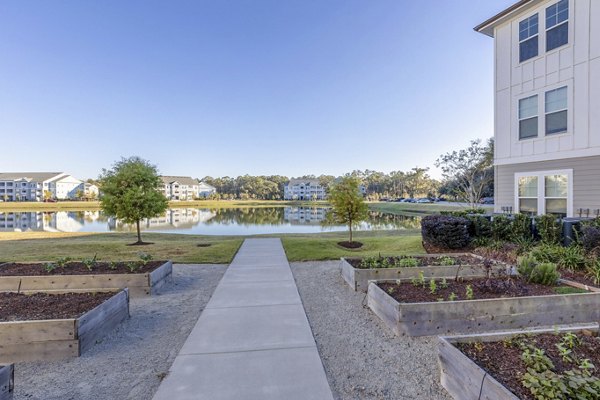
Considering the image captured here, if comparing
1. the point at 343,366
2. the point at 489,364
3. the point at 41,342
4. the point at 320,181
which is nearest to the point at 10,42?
the point at 41,342

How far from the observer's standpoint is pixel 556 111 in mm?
8961

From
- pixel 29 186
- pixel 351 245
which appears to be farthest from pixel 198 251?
pixel 29 186

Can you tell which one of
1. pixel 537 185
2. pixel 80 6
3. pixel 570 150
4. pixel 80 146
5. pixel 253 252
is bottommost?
pixel 253 252

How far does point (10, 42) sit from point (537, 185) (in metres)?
24.1

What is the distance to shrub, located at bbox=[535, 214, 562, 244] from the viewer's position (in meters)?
7.75

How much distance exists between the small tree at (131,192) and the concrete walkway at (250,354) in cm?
820

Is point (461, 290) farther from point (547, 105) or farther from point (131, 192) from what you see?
point (131, 192)

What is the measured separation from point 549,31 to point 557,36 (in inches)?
12.4

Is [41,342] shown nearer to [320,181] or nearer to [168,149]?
[168,149]

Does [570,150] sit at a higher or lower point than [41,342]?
higher

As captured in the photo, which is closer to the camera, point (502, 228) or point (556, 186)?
point (502, 228)

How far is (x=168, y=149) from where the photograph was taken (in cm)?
3591

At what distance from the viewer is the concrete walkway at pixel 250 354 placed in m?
2.69

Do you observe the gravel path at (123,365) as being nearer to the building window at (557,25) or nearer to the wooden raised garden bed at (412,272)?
the wooden raised garden bed at (412,272)
